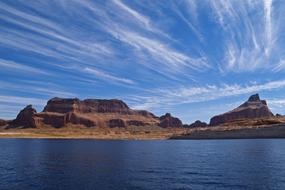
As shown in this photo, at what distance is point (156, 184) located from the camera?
52.8 metres

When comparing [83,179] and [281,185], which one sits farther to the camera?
[83,179]

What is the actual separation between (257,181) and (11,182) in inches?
1539

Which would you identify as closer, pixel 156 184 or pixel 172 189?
pixel 172 189

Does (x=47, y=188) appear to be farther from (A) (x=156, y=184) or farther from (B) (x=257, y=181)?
(B) (x=257, y=181)

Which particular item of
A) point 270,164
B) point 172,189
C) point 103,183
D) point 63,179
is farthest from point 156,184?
point 270,164

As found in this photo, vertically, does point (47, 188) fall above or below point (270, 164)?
below

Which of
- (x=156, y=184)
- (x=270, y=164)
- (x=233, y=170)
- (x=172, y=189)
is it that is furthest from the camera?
(x=270, y=164)

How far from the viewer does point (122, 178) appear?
5812 centimetres

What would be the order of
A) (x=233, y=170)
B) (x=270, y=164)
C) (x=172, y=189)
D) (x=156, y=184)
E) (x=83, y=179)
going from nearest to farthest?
1. (x=172, y=189)
2. (x=156, y=184)
3. (x=83, y=179)
4. (x=233, y=170)
5. (x=270, y=164)

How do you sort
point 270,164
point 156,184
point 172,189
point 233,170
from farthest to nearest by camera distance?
point 270,164
point 233,170
point 156,184
point 172,189

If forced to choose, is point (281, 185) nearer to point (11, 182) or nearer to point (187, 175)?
point (187, 175)

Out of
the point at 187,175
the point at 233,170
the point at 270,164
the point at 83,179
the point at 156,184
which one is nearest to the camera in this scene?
the point at 156,184

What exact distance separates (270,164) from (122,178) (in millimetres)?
34578

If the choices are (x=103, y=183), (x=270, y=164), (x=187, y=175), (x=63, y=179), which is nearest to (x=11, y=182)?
(x=63, y=179)
